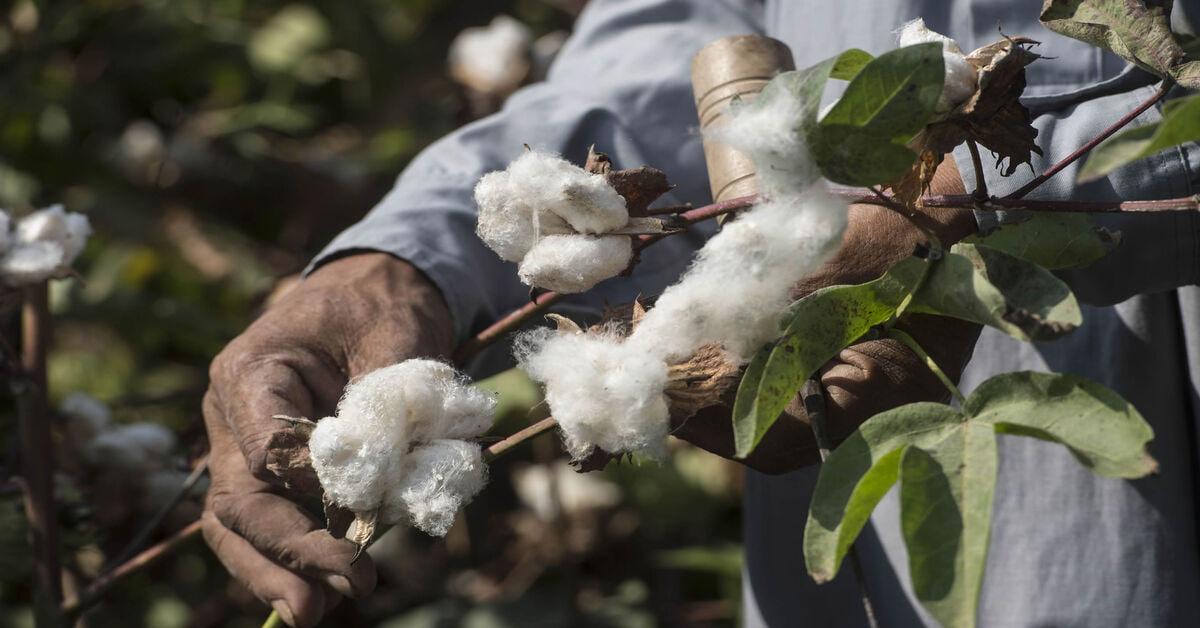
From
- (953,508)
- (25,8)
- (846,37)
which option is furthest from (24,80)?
(953,508)

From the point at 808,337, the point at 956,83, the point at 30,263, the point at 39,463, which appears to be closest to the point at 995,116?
the point at 956,83

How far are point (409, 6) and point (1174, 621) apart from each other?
1951 millimetres

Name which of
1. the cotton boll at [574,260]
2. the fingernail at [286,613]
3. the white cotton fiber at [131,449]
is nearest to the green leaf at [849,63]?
the cotton boll at [574,260]

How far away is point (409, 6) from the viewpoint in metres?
2.30

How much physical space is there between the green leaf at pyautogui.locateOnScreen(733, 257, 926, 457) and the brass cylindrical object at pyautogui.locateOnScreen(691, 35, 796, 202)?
0.51 feet

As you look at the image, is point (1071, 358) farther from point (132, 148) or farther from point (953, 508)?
point (132, 148)

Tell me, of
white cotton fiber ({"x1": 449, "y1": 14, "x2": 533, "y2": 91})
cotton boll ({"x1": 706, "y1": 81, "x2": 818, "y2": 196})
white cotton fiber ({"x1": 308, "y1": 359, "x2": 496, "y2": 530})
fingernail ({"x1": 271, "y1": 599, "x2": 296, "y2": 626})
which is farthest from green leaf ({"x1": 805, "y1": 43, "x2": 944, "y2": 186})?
white cotton fiber ({"x1": 449, "y1": 14, "x2": 533, "y2": 91})

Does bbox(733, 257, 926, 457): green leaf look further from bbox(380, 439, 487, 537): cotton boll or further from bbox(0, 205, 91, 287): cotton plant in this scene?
bbox(0, 205, 91, 287): cotton plant

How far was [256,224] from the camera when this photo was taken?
2098 mm

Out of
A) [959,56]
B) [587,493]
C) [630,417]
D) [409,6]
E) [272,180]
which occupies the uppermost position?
[959,56]

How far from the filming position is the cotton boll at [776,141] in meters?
0.41

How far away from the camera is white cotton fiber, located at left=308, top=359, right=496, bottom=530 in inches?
19.1

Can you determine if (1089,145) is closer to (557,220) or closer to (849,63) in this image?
(849,63)

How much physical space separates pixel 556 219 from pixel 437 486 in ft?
0.47
